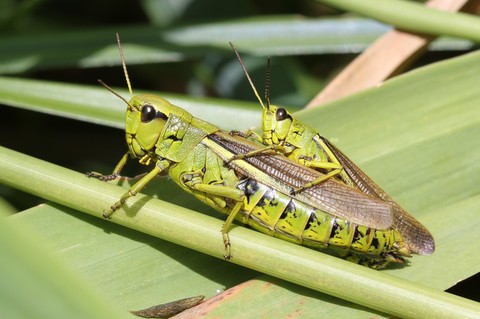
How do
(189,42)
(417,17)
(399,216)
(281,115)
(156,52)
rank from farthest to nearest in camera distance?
(189,42) → (156,52) → (417,17) → (281,115) → (399,216)

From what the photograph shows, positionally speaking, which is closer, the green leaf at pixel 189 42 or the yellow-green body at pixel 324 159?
the yellow-green body at pixel 324 159

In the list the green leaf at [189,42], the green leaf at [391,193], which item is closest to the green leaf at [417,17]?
the green leaf at [391,193]

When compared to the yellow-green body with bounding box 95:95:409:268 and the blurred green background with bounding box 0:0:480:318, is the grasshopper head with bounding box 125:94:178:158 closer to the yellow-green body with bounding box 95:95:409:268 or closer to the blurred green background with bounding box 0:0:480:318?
the yellow-green body with bounding box 95:95:409:268

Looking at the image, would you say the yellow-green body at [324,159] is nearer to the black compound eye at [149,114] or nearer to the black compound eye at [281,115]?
the black compound eye at [281,115]

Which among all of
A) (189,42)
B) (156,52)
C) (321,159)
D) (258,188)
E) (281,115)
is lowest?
(258,188)

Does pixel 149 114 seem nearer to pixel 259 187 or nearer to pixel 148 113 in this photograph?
pixel 148 113

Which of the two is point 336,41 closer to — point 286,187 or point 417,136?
point 417,136

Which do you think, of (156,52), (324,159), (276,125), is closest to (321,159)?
(324,159)
